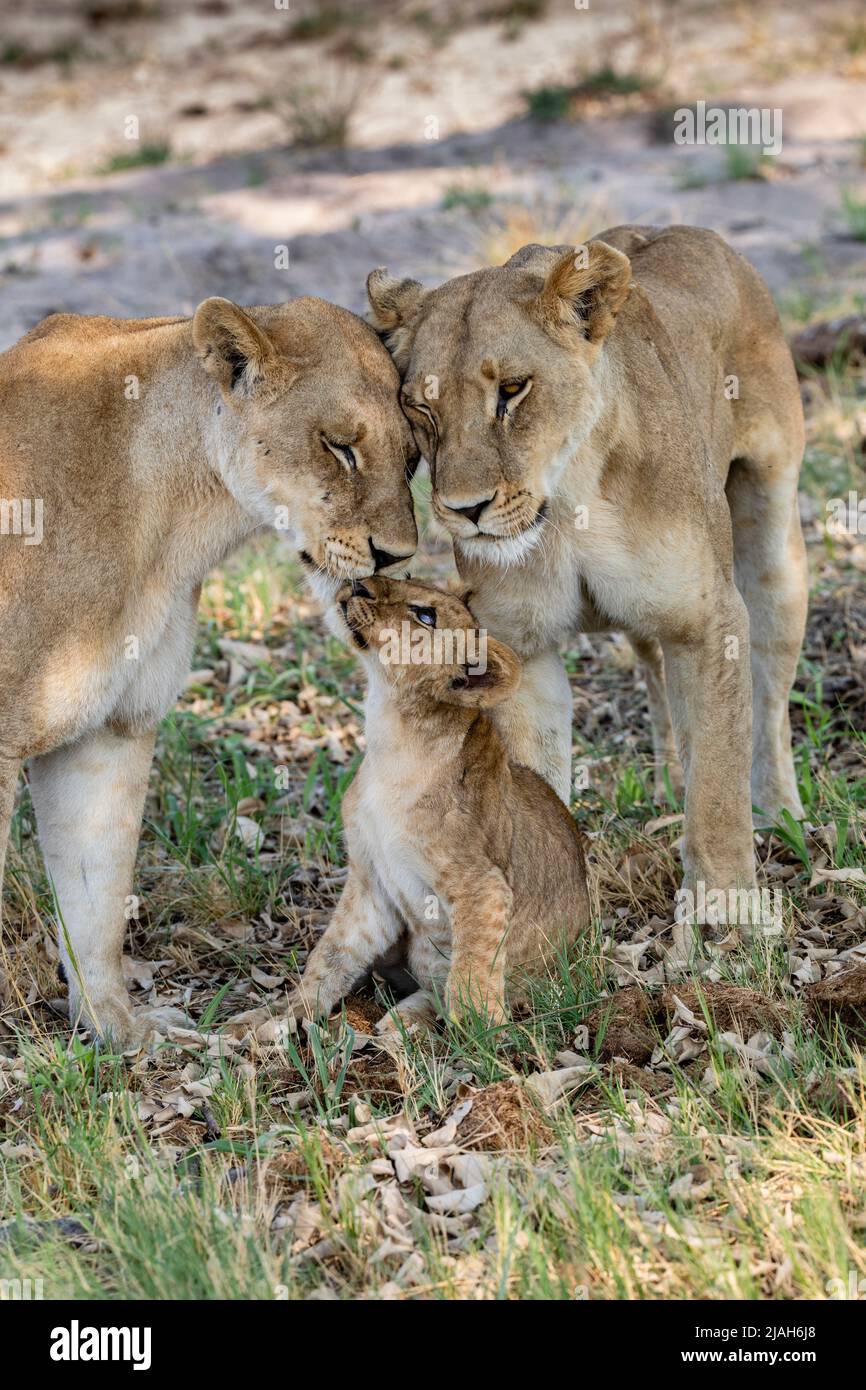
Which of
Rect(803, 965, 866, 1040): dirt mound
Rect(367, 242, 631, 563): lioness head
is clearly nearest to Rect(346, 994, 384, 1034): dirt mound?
Rect(803, 965, 866, 1040): dirt mound

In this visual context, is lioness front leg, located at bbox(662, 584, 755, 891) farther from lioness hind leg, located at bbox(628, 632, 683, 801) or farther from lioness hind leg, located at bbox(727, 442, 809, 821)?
lioness hind leg, located at bbox(628, 632, 683, 801)

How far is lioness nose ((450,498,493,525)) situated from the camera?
12.7 feet

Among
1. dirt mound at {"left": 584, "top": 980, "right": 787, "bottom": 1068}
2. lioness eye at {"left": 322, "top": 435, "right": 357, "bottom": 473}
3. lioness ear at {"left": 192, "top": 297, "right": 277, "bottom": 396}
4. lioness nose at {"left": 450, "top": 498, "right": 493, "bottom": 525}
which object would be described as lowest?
dirt mound at {"left": 584, "top": 980, "right": 787, "bottom": 1068}

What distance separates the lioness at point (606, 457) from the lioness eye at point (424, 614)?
188 millimetres

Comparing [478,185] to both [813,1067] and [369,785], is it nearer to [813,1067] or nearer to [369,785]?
[369,785]

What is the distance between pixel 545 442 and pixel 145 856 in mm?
2110

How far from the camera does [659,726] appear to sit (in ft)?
18.5

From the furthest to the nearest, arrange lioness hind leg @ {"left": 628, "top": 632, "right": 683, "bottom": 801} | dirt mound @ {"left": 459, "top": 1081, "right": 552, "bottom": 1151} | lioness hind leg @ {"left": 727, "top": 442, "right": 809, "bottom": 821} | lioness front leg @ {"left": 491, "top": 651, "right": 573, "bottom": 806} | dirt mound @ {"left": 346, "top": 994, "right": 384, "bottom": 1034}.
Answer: lioness hind leg @ {"left": 628, "top": 632, "right": 683, "bottom": 801}, lioness hind leg @ {"left": 727, "top": 442, "right": 809, "bottom": 821}, lioness front leg @ {"left": 491, "top": 651, "right": 573, "bottom": 806}, dirt mound @ {"left": 346, "top": 994, "right": 384, "bottom": 1034}, dirt mound @ {"left": 459, "top": 1081, "right": 552, "bottom": 1151}

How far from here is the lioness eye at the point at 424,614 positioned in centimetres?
398

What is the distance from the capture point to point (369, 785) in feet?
13.7

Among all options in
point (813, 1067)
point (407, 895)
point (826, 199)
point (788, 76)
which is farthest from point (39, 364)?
point (788, 76)

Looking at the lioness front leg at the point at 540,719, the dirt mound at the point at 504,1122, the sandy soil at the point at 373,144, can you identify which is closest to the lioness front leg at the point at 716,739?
the lioness front leg at the point at 540,719

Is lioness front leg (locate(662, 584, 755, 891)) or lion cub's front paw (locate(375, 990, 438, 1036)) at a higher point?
lioness front leg (locate(662, 584, 755, 891))

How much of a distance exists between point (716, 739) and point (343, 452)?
50.7 inches
